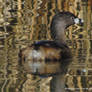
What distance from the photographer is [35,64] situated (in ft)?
36.0

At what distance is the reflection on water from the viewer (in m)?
9.30

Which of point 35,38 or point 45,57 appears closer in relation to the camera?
point 45,57

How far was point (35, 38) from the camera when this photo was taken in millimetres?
13867

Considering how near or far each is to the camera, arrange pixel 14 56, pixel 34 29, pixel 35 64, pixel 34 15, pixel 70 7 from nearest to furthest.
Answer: pixel 35 64 < pixel 14 56 < pixel 34 29 < pixel 34 15 < pixel 70 7

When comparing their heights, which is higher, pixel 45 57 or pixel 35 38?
pixel 35 38

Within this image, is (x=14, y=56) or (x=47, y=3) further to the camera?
(x=47, y=3)

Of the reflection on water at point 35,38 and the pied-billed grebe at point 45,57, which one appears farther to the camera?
the pied-billed grebe at point 45,57

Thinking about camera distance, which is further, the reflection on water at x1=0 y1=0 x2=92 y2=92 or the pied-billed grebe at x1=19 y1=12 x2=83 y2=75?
the pied-billed grebe at x1=19 y1=12 x2=83 y2=75

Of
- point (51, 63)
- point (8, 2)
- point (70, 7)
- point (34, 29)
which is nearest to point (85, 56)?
point (51, 63)

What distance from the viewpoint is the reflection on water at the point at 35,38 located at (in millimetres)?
9295

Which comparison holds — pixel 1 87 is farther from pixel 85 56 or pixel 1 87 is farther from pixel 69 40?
pixel 69 40

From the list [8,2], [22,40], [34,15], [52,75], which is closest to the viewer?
[52,75]

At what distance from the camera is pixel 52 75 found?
10.1m

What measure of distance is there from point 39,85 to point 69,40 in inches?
184
